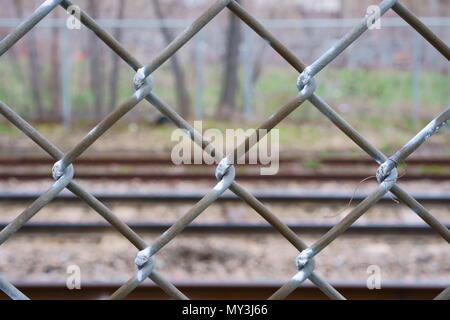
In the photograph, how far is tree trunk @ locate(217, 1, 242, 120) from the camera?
13.3 meters

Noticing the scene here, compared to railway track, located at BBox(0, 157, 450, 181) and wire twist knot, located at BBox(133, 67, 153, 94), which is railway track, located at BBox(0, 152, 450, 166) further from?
wire twist knot, located at BBox(133, 67, 153, 94)

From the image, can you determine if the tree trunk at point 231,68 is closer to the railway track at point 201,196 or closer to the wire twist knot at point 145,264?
the railway track at point 201,196

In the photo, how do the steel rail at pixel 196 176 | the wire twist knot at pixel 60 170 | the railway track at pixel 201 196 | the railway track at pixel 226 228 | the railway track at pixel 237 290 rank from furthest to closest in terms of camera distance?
the steel rail at pixel 196 176 → the railway track at pixel 201 196 → the railway track at pixel 226 228 → the railway track at pixel 237 290 → the wire twist knot at pixel 60 170

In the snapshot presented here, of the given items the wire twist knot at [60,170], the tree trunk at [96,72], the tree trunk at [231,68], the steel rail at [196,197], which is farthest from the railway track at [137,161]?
the wire twist knot at [60,170]

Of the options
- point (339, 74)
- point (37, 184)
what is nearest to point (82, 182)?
point (37, 184)

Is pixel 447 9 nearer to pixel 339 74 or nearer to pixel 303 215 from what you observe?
pixel 339 74

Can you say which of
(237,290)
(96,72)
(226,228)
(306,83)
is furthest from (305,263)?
(96,72)

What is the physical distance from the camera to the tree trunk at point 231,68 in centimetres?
1328

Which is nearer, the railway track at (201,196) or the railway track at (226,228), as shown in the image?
the railway track at (226,228)

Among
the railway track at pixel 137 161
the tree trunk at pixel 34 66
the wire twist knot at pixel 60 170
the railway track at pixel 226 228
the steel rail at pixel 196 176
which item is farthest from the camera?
the tree trunk at pixel 34 66

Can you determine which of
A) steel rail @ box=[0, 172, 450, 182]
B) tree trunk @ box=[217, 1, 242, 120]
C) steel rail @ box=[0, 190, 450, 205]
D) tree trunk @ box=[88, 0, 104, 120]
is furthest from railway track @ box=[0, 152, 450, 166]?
tree trunk @ box=[217, 1, 242, 120]

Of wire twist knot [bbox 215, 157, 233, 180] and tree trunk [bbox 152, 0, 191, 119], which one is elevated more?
tree trunk [bbox 152, 0, 191, 119]

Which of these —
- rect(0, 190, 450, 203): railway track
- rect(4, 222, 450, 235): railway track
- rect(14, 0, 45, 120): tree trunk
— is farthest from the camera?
rect(14, 0, 45, 120): tree trunk

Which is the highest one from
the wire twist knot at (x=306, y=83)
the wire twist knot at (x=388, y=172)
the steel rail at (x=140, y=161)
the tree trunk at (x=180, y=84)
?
the tree trunk at (x=180, y=84)
